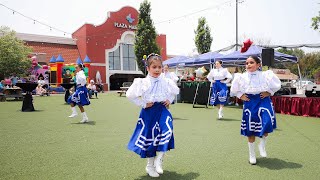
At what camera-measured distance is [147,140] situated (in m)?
3.39

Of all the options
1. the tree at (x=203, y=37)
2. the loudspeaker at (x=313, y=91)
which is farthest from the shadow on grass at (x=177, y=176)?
the tree at (x=203, y=37)

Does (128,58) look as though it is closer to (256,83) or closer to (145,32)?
(145,32)

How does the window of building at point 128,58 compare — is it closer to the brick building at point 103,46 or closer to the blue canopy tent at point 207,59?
the brick building at point 103,46

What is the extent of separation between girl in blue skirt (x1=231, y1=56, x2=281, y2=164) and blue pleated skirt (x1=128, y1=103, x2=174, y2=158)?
1291 millimetres

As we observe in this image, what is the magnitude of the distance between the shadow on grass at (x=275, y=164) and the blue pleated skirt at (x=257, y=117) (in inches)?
15.8

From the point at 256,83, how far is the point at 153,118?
1.68 meters

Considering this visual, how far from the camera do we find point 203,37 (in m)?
24.9

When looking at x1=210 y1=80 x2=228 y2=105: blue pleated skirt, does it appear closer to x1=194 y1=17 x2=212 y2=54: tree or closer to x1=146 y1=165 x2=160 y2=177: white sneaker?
x1=146 y1=165 x2=160 y2=177: white sneaker

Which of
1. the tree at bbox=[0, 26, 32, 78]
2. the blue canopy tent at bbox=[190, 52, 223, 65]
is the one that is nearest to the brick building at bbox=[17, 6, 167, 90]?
the tree at bbox=[0, 26, 32, 78]

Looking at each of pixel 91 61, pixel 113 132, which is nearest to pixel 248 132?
pixel 113 132

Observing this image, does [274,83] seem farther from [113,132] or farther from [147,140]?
[113,132]

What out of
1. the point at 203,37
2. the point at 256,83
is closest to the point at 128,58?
the point at 203,37

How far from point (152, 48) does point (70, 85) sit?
13.3 m

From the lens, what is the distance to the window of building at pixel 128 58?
35.0 meters
